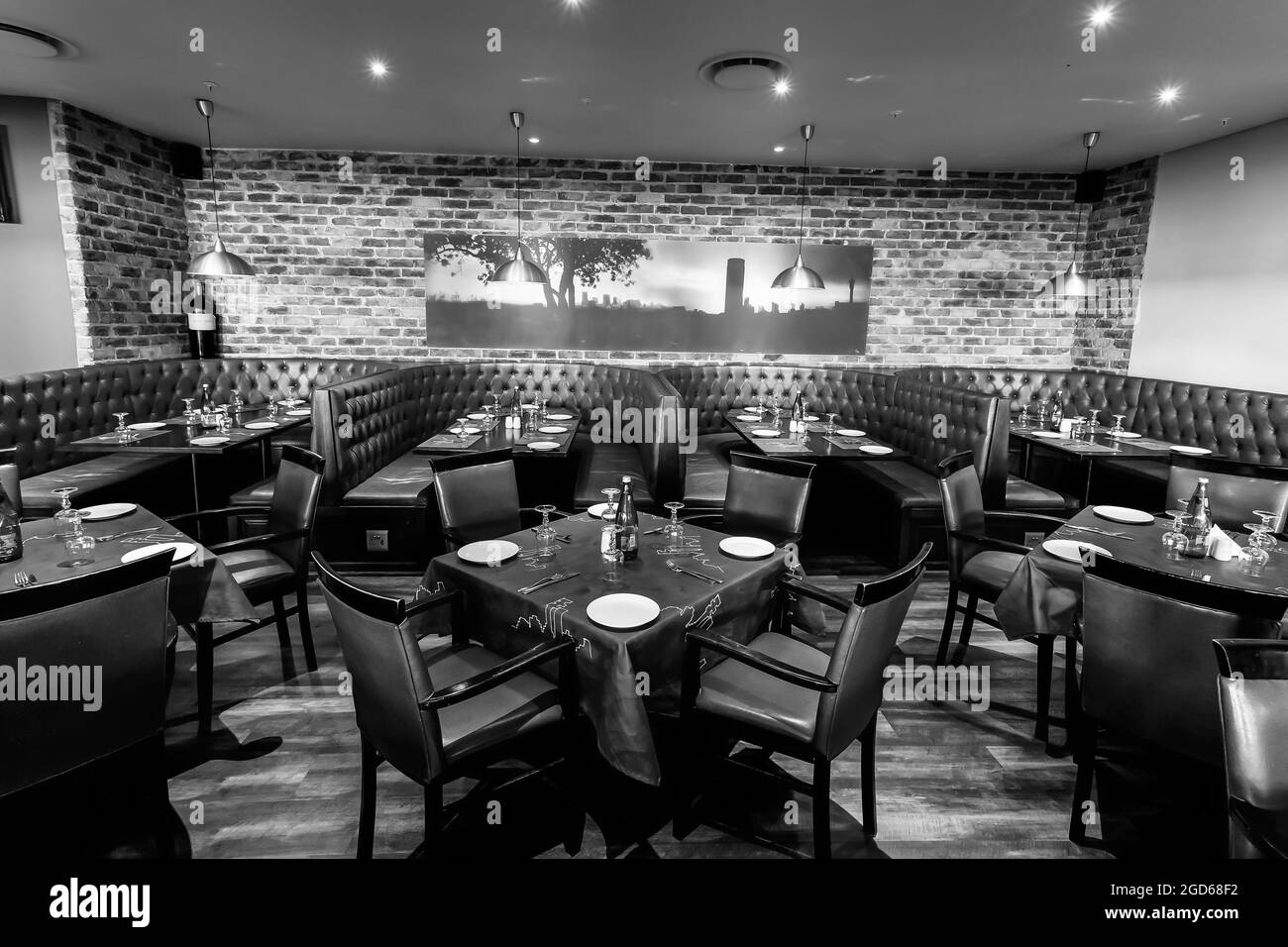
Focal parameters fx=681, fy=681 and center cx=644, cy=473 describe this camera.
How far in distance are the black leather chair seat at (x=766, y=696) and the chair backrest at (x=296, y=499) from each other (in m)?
2.03

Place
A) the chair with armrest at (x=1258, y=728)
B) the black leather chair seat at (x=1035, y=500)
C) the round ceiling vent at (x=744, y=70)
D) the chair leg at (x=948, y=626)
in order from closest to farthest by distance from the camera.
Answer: the chair with armrest at (x=1258, y=728), the chair leg at (x=948, y=626), the round ceiling vent at (x=744, y=70), the black leather chair seat at (x=1035, y=500)

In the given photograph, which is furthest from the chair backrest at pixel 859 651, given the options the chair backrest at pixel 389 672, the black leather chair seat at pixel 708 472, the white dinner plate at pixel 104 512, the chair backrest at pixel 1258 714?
the white dinner plate at pixel 104 512

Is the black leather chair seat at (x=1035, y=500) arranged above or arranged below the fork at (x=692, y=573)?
below

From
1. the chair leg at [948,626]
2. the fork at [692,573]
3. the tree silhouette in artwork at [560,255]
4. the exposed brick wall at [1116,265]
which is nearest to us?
the fork at [692,573]

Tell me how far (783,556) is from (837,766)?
861mm

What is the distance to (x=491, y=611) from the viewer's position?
239 centimetres

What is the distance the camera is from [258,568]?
10.4 feet

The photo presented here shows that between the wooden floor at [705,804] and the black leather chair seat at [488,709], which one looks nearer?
the black leather chair seat at [488,709]

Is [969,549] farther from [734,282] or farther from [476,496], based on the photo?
[734,282]

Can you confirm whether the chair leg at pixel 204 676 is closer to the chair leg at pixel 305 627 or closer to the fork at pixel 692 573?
the chair leg at pixel 305 627

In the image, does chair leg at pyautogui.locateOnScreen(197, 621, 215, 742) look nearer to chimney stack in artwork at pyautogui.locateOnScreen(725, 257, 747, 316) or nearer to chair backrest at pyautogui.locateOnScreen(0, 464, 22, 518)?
chair backrest at pyautogui.locateOnScreen(0, 464, 22, 518)

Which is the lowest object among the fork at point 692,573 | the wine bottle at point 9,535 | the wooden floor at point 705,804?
the wooden floor at point 705,804

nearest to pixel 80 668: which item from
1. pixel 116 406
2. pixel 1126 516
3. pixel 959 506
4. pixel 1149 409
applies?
pixel 959 506

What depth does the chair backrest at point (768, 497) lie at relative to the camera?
3.36m
